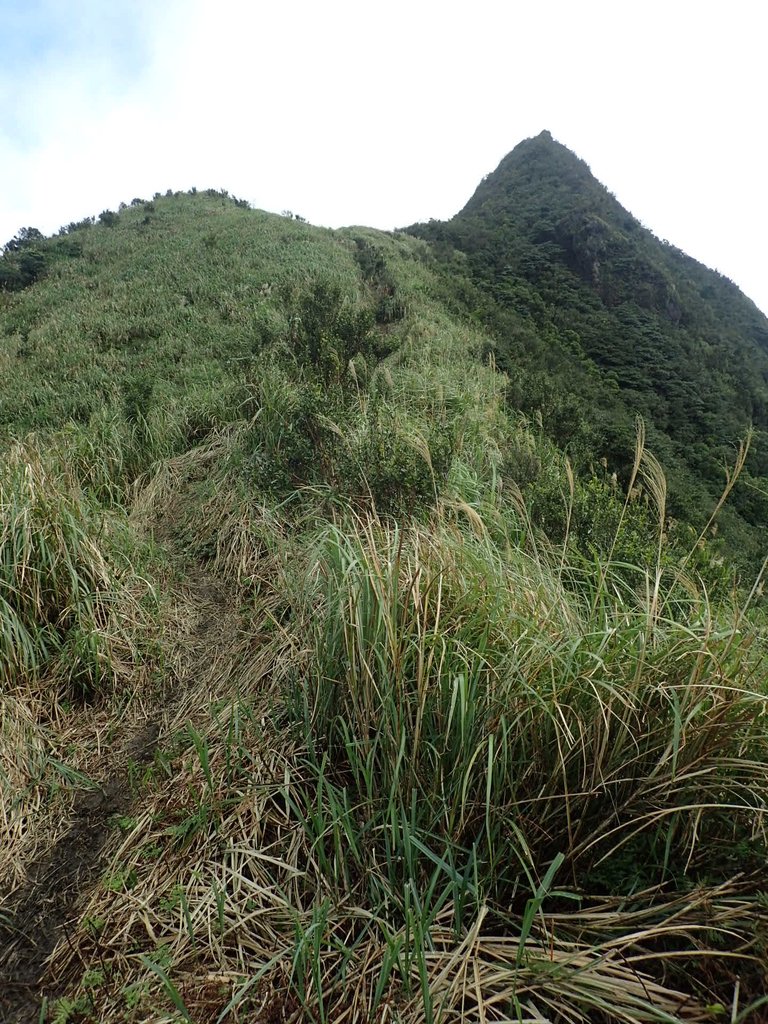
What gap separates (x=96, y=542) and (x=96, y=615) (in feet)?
1.69

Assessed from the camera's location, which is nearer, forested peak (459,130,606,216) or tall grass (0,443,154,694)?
tall grass (0,443,154,694)

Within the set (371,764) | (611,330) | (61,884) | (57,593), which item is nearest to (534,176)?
(611,330)

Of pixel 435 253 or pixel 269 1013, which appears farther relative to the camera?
pixel 435 253

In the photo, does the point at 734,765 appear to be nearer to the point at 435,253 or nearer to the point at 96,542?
the point at 96,542

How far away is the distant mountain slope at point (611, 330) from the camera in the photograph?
12.3m

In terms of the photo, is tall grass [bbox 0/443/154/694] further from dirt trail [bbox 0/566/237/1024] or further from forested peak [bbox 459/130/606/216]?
forested peak [bbox 459/130/606/216]

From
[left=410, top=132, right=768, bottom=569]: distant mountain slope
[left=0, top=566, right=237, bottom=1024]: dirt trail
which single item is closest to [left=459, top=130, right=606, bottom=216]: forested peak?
[left=410, top=132, right=768, bottom=569]: distant mountain slope

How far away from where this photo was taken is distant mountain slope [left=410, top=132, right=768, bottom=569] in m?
12.3

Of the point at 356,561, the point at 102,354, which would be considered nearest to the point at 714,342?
the point at 102,354

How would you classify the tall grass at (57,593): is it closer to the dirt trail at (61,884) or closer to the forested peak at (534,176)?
the dirt trail at (61,884)

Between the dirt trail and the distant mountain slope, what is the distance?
4.47m

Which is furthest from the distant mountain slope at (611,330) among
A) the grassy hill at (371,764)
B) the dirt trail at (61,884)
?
the dirt trail at (61,884)

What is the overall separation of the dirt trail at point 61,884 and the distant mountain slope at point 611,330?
447 centimetres

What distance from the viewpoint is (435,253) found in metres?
29.5
